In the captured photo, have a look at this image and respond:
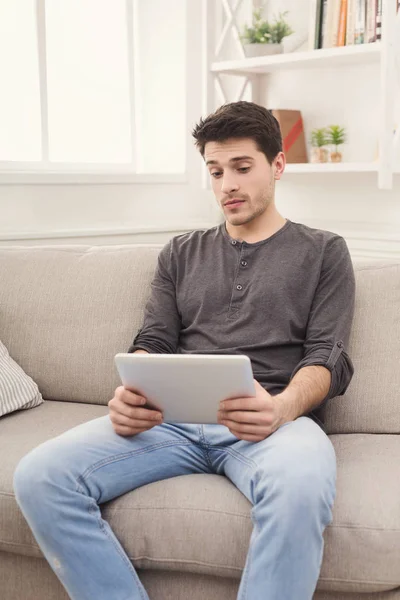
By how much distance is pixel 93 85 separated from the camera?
11.8 ft

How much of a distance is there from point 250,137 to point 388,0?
3.82 ft

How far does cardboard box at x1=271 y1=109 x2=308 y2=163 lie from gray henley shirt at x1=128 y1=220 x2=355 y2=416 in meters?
1.37

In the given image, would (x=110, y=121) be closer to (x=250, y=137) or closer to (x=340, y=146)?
(x=340, y=146)

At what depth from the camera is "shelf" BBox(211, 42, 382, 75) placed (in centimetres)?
304

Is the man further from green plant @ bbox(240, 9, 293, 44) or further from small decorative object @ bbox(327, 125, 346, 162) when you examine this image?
green plant @ bbox(240, 9, 293, 44)

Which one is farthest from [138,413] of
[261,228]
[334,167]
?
[334,167]

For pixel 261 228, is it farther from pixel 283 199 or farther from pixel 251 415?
pixel 283 199

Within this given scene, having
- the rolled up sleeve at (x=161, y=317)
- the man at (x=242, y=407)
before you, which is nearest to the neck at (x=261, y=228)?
the man at (x=242, y=407)

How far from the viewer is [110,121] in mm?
3695

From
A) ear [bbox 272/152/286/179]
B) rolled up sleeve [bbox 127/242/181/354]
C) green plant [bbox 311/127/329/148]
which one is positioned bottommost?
rolled up sleeve [bbox 127/242/181/354]

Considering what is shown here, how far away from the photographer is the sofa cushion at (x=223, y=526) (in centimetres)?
155

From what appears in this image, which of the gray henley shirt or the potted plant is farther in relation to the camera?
the potted plant

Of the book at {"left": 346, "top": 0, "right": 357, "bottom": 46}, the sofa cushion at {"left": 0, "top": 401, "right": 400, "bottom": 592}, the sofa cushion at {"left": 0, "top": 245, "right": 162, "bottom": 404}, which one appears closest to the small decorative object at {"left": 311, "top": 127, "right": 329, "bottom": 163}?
the book at {"left": 346, "top": 0, "right": 357, "bottom": 46}

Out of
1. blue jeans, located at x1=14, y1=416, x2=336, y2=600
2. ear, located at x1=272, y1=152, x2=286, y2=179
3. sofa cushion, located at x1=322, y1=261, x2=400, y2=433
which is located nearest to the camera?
blue jeans, located at x1=14, y1=416, x2=336, y2=600
